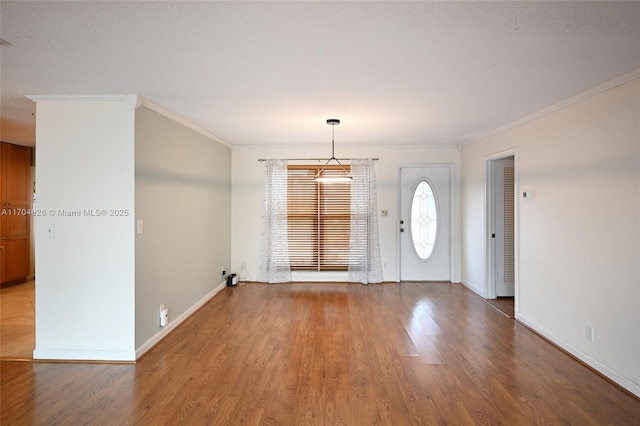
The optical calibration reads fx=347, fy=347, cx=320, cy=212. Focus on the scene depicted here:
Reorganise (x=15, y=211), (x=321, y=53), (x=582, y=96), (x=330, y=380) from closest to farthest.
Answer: (x=321, y=53), (x=330, y=380), (x=582, y=96), (x=15, y=211)

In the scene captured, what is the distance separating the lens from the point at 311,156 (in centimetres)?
602

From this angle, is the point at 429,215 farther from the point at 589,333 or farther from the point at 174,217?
the point at 174,217

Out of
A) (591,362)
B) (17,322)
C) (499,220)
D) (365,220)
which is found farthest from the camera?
(365,220)

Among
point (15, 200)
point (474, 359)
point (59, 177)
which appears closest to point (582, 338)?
point (474, 359)

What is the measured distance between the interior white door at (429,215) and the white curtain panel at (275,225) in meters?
2.04

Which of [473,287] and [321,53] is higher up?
[321,53]

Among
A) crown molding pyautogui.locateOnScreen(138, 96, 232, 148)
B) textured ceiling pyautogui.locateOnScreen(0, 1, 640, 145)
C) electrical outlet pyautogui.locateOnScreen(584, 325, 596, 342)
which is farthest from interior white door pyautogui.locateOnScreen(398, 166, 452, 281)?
crown molding pyautogui.locateOnScreen(138, 96, 232, 148)

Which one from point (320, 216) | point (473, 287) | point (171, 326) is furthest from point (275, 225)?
point (473, 287)

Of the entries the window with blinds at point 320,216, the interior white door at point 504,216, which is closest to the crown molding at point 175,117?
the window with blinds at point 320,216

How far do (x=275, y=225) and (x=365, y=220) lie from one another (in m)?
1.56

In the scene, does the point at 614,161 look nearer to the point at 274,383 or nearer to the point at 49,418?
the point at 274,383

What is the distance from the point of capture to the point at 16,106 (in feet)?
11.3

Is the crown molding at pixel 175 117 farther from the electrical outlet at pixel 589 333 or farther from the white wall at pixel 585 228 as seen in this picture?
the electrical outlet at pixel 589 333

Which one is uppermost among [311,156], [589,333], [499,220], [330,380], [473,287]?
[311,156]
